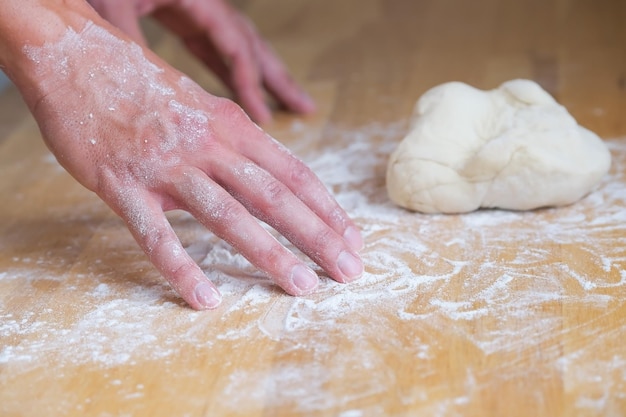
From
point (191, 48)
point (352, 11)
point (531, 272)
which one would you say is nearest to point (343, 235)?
point (531, 272)

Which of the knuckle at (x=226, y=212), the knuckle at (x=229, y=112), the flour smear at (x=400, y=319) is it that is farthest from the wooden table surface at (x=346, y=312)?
the knuckle at (x=229, y=112)

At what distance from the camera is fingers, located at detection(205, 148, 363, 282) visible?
51.2 inches

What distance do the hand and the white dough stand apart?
18cm

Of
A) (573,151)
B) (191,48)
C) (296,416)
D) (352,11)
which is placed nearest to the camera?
(296,416)

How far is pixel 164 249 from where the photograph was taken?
1269 millimetres

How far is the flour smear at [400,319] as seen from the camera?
1.06 metres

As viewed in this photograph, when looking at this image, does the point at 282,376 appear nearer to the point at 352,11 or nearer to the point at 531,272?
the point at 531,272

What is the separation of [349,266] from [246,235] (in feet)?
0.55

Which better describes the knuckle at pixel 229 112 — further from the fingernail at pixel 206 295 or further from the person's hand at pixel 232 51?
the person's hand at pixel 232 51

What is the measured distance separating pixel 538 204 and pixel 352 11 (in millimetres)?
1371

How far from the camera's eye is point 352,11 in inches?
105

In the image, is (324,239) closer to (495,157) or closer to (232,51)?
(495,157)

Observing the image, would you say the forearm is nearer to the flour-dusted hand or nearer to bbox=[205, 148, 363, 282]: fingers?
the flour-dusted hand

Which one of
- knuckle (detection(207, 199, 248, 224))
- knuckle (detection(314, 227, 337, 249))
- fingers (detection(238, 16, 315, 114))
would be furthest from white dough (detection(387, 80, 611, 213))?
fingers (detection(238, 16, 315, 114))
